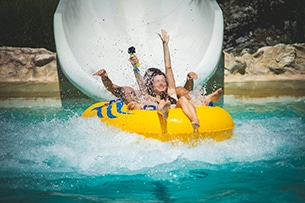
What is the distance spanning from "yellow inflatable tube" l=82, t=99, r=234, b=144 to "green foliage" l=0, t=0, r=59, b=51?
3.07 m

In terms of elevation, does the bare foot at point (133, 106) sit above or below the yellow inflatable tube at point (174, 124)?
above

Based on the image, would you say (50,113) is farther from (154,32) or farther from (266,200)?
(266,200)

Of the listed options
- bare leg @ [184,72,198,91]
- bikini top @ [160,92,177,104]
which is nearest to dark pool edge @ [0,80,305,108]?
bare leg @ [184,72,198,91]

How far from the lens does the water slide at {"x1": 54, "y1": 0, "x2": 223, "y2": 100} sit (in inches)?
184

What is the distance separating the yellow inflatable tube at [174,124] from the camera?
319 cm

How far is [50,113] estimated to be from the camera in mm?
4688

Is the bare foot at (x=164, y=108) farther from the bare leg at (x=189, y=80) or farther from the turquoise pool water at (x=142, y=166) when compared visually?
the bare leg at (x=189, y=80)

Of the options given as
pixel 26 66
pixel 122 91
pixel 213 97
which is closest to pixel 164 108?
pixel 213 97

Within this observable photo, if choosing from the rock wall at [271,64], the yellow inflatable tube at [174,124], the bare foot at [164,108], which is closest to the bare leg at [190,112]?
the yellow inflatable tube at [174,124]

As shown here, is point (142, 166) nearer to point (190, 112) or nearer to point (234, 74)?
point (190, 112)

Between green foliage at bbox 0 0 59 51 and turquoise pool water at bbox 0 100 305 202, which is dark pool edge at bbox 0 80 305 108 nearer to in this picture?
turquoise pool water at bbox 0 100 305 202

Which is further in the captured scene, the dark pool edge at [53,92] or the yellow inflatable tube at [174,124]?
the dark pool edge at [53,92]

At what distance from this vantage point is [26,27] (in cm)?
618

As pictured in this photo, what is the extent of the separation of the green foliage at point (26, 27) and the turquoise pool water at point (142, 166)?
2.49 metres
